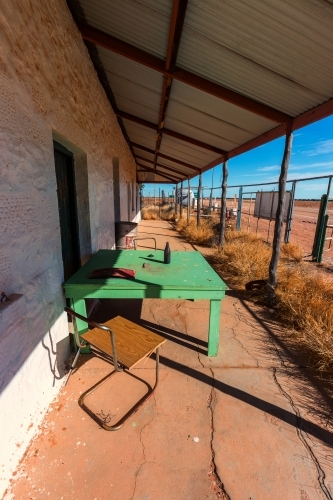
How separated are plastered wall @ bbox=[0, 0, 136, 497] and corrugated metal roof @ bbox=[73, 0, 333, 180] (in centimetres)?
72

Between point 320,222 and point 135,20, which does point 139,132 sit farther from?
point 320,222

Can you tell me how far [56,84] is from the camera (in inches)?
85.5

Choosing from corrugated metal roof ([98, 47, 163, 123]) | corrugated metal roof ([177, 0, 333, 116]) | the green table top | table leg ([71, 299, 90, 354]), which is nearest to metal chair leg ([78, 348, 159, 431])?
table leg ([71, 299, 90, 354])

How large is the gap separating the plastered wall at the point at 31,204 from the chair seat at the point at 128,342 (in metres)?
0.43

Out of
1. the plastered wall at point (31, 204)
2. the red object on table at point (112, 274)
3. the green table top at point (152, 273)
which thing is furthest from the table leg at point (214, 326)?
the plastered wall at point (31, 204)

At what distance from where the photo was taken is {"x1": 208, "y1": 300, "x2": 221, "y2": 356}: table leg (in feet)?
8.38

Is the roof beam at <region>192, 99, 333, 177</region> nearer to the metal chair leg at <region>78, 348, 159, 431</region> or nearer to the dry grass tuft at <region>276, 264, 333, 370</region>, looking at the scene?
the dry grass tuft at <region>276, 264, 333, 370</region>

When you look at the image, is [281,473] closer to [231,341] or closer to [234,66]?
[231,341]

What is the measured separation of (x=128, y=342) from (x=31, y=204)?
1.41m

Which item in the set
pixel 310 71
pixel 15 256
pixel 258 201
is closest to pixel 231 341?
pixel 15 256

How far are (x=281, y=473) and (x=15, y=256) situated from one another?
7.57ft

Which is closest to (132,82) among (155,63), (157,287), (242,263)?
(155,63)

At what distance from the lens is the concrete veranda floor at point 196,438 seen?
144 centimetres

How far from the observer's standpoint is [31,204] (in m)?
1.74
